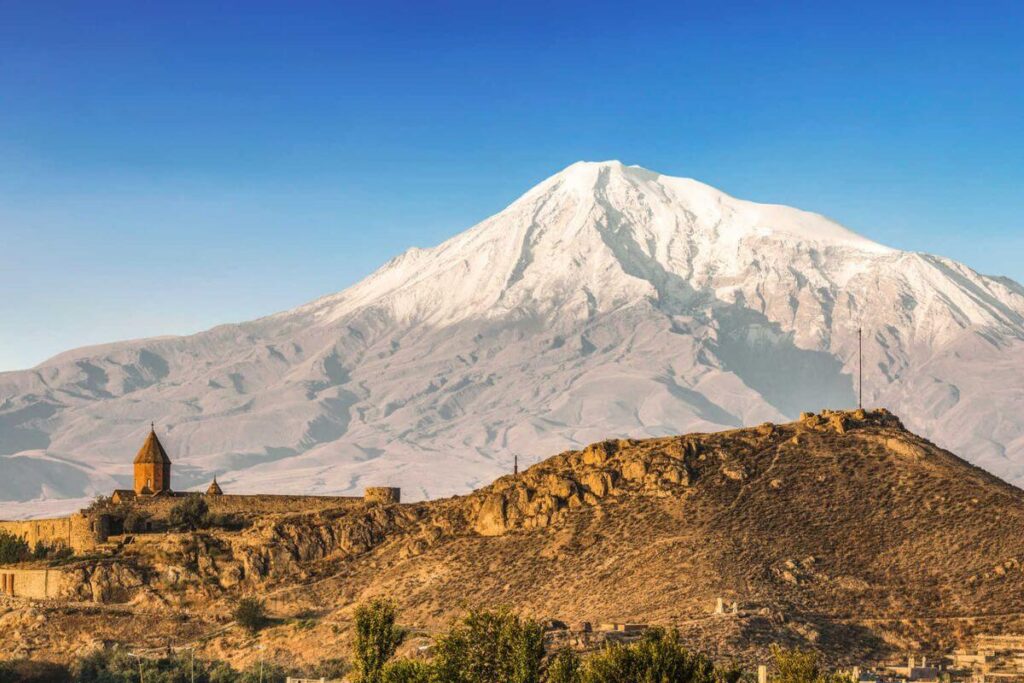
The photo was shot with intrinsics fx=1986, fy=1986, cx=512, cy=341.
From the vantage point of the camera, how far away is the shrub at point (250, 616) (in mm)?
88688

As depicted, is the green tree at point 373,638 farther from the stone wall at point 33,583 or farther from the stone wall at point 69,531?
the stone wall at point 69,531

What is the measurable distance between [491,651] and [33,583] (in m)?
44.6

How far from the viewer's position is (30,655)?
88.1m

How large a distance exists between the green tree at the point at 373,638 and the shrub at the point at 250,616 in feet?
59.4

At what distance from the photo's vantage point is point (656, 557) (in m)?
84.7

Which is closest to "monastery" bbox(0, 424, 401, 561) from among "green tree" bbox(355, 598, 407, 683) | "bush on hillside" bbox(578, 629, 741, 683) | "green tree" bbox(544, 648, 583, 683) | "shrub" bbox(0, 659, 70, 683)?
"shrub" bbox(0, 659, 70, 683)

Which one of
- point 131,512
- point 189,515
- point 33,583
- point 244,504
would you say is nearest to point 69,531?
point 131,512

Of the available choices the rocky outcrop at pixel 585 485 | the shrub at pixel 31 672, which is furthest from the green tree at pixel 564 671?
the rocky outcrop at pixel 585 485

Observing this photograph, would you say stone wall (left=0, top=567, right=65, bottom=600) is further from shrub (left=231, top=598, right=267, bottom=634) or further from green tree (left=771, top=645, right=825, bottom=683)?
green tree (left=771, top=645, right=825, bottom=683)

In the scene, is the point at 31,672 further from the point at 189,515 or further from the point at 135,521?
the point at 135,521

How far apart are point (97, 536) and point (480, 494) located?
2186cm

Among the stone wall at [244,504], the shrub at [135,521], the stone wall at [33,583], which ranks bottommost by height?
the stone wall at [33,583]

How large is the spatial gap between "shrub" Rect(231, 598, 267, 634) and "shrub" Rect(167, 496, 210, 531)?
17.4 m

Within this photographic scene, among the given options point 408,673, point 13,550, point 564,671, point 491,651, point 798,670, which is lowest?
point 798,670
